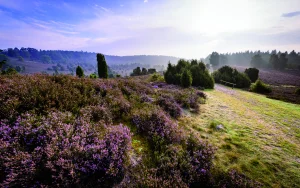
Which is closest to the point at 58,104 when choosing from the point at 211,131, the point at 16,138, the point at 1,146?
the point at 16,138

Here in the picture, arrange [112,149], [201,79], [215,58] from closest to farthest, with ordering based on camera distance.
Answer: [112,149] → [201,79] → [215,58]

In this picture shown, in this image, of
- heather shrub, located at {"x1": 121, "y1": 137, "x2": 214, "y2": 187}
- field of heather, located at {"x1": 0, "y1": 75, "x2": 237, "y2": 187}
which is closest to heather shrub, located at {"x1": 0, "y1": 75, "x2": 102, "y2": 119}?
field of heather, located at {"x1": 0, "y1": 75, "x2": 237, "y2": 187}

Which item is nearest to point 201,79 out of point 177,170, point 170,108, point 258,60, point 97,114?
point 170,108

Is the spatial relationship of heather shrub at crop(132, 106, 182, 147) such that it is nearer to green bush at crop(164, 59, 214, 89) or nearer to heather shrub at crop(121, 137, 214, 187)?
heather shrub at crop(121, 137, 214, 187)

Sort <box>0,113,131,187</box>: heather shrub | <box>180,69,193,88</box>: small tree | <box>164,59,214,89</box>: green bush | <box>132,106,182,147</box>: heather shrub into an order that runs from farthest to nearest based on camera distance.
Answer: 1. <box>164,59,214,89</box>: green bush
2. <box>180,69,193,88</box>: small tree
3. <box>132,106,182,147</box>: heather shrub
4. <box>0,113,131,187</box>: heather shrub

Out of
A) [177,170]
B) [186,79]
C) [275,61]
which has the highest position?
[275,61]

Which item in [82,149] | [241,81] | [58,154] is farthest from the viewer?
[241,81]

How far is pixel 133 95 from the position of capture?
7.70m

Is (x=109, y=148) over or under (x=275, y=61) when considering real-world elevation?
under

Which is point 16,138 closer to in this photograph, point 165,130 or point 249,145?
point 165,130

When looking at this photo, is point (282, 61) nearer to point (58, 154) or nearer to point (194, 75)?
point (194, 75)

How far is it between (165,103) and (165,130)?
3.05 m

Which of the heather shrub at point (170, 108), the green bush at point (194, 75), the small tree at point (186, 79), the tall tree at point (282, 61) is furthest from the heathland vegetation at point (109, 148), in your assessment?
the tall tree at point (282, 61)

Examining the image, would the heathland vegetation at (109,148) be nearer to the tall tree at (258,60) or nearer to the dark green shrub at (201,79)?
the dark green shrub at (201,79)
